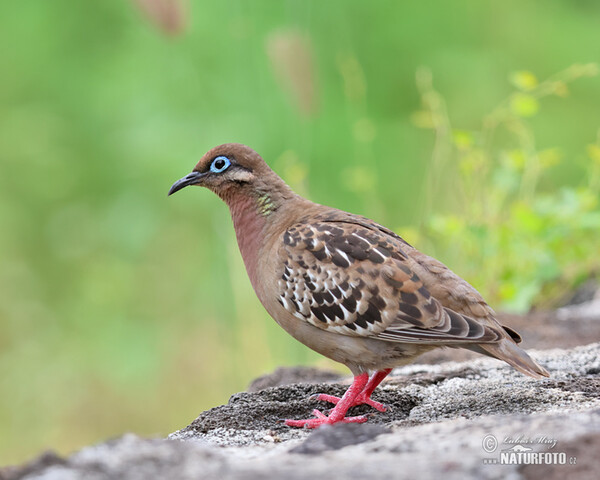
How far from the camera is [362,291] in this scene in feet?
11.7

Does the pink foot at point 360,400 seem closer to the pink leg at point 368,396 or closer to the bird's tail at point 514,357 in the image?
the pink leg at point 368,396

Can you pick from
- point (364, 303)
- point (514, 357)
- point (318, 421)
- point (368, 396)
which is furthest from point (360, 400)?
point (514, 357)

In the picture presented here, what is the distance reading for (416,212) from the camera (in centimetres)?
767

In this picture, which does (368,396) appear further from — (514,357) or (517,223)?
(517,223)

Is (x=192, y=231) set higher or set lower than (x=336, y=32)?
lower

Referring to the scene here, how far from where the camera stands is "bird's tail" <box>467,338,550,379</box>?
3332mm

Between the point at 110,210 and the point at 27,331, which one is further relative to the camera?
the point at 110,210

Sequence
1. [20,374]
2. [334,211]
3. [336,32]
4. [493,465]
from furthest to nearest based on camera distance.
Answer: [336,32] → [20,374] → [334,211] → [493,465]

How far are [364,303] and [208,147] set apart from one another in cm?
375

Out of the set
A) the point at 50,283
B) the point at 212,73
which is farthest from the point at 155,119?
the point at 50,283

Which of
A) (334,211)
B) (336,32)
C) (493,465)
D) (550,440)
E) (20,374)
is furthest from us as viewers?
(336,32)

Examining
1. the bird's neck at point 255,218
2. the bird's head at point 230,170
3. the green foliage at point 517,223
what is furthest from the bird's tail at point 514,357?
the green foliage at point 517,223

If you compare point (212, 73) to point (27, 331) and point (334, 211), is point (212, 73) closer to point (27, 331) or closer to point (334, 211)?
point (27, 331)

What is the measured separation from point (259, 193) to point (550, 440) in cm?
219
